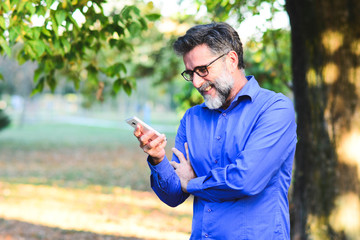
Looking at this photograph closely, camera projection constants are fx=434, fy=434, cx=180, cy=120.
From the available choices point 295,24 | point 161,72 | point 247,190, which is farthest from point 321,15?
point 161,72

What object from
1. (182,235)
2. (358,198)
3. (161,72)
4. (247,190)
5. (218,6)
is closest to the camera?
(247,190)

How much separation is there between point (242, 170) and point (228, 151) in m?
0.19

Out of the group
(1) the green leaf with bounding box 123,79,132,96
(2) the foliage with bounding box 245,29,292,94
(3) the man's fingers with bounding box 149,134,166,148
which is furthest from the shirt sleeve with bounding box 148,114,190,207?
(2) the foliage with bounding box 245,29,292,94

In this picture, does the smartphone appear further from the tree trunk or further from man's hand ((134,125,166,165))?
the tree trunk

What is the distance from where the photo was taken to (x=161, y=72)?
1356cm

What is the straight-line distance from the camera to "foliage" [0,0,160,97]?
3.20m

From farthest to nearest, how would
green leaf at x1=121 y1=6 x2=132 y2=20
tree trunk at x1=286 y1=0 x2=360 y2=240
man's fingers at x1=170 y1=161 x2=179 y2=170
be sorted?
tree trunk at x1=286 y1=0 x2=360 y2=240 < green leaf at x1=121 y1=6 x2=132 y2=20 < man's fingers at x1=170 y1=161 x2=179 y2=170

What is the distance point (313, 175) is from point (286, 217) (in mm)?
2767

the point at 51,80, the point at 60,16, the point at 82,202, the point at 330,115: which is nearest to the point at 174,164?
the point at 60,16

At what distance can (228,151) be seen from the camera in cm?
225

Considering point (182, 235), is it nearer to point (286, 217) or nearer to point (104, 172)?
point (286, 217)

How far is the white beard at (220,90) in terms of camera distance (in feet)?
7.55

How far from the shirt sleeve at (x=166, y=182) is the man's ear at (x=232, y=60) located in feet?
2.02

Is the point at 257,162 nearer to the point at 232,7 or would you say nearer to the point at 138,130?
the point at 138,130
